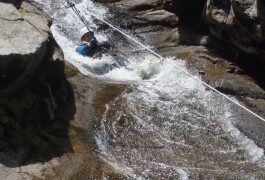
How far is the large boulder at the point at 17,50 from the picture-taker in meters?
6.39

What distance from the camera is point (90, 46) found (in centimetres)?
1045

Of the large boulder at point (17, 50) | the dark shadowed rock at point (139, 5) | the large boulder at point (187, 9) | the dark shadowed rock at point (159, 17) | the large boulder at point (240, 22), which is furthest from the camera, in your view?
the dark shadowed rock at point (139, 5)

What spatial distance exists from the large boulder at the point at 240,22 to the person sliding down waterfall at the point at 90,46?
2901 millimetres

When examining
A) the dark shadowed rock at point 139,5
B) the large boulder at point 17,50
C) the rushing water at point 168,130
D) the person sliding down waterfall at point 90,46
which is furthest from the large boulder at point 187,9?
the large boulder at point 17,50

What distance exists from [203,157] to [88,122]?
2.26 metres

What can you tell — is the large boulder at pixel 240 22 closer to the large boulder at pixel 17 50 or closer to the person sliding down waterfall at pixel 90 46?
the person sliding down waterfall at pixel 90 46

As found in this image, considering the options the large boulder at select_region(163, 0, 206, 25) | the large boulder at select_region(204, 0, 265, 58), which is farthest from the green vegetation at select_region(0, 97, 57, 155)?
the large boulder at select_region(163, 0, 206, 25)

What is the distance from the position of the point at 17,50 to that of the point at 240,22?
4962 millimetres

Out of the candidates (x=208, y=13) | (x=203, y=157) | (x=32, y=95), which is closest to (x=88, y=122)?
(x=32, y=95)

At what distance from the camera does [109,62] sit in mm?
10492

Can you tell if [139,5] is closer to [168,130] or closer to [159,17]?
[159,17]

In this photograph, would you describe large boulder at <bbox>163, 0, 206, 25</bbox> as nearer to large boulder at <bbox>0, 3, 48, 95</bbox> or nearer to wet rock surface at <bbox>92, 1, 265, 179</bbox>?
wet rock surface at <bbox>92, 1, 265, 179</bbox>

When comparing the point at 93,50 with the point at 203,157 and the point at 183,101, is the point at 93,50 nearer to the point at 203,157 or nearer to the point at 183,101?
the point at 183,101

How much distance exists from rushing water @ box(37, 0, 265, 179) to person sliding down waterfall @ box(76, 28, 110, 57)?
21 centimetres
